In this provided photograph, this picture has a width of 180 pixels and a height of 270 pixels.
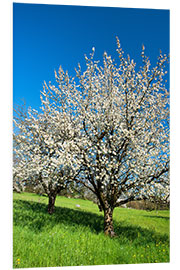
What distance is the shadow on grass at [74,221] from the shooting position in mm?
3668

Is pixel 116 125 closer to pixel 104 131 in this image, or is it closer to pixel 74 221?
pixel 104 131

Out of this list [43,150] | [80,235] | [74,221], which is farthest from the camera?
[74,221]

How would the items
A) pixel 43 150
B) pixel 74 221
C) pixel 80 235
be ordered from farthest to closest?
pixel 74 221
pixel 43 150
pixel 80 235

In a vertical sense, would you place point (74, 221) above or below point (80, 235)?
above

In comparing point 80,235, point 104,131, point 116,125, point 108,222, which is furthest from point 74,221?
point 116,125

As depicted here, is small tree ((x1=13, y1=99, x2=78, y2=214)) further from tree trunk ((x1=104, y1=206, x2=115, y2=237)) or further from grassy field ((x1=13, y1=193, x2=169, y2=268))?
tree trunk ((x1=104, y1=206, x2=115, y2=237))

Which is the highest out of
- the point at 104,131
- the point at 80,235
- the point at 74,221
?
the point at 104,131

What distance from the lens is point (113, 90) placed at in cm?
387

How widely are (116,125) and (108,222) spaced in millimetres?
1368

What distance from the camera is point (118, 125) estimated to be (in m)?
3.72
